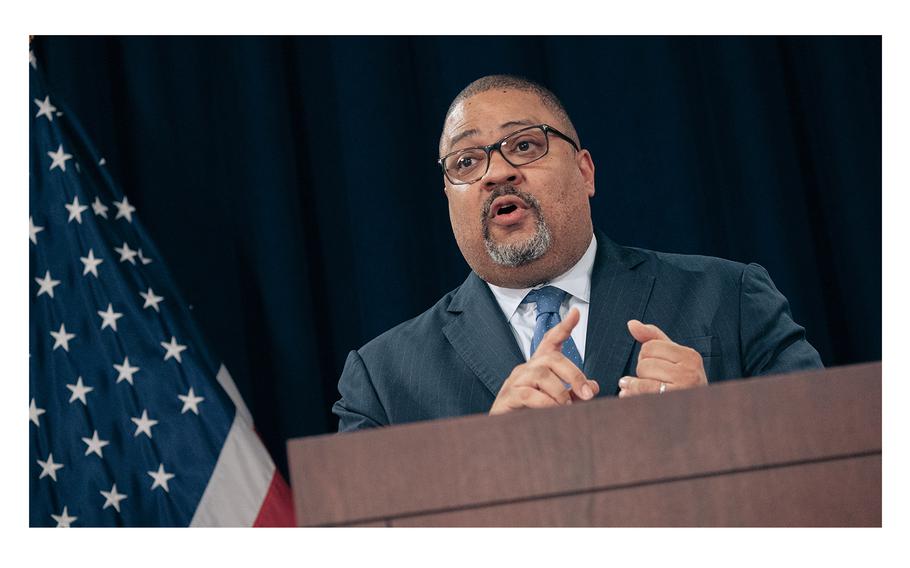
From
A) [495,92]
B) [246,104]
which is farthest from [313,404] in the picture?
[495,92]

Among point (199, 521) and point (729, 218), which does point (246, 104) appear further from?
point (729, 218)

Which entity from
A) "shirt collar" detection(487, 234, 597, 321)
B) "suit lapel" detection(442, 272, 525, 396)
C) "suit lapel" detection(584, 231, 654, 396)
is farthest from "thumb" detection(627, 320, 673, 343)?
"shirt collar" detection(487, 234, 597, 321)

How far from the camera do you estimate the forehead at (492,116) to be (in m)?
1.86

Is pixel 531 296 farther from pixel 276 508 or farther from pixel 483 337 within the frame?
pixel 276 508

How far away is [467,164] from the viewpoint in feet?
6.13

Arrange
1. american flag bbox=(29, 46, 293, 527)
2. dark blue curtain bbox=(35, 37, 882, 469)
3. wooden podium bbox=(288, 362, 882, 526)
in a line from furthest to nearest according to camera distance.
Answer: dark blue curtain bbox=(35, 37, 882, 469) < american flag bbox=(29, 46, 293, 527) < wooden podium bbox=(288, 362, 882, 526)

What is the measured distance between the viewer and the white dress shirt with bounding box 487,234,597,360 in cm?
180

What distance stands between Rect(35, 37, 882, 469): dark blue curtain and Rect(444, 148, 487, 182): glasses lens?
2.51 ft

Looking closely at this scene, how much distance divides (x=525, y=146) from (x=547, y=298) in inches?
12.0

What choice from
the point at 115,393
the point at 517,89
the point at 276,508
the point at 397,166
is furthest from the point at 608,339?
the point at 115,393

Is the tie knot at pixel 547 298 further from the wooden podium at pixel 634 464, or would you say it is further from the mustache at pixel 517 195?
the wooden podium at pixel 634 464

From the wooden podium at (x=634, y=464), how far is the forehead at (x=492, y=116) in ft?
3.52

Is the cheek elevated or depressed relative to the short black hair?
depressed

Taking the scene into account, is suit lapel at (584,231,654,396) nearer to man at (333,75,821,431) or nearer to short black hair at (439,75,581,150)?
man at (333,75,821,431)
